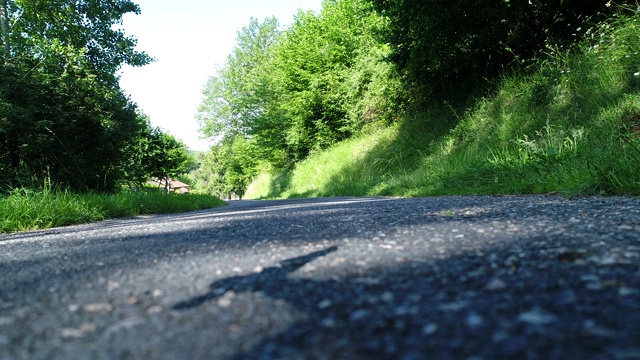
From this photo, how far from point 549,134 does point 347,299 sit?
5208 mm

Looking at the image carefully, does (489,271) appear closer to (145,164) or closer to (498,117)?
(498,117)

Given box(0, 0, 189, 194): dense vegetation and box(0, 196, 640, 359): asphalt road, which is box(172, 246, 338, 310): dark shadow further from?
box(0, 0, 189, 194): dense vegetation

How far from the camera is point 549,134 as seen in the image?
5199 mm

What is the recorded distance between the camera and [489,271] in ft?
4.13

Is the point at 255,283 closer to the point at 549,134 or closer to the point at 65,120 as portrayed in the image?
the point at 549,134

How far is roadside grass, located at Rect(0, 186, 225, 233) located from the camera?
4.64m

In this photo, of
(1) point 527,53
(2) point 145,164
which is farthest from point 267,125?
(1) point 527,53

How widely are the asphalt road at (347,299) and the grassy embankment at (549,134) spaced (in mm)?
2181

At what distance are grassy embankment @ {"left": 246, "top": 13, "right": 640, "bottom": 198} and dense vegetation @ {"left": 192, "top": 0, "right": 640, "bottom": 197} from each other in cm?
2

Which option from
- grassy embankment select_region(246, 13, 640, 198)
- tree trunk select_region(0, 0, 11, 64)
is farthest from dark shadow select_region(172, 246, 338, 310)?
tree trunk select_region(0, 0, 11, 64)

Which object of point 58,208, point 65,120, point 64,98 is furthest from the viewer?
point 64,98

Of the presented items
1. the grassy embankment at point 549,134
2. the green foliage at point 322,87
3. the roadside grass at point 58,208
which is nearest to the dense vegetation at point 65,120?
the roadside grass at point 58,208

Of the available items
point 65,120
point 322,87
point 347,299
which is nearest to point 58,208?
point 65,120

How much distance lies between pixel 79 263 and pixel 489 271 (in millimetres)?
1772
